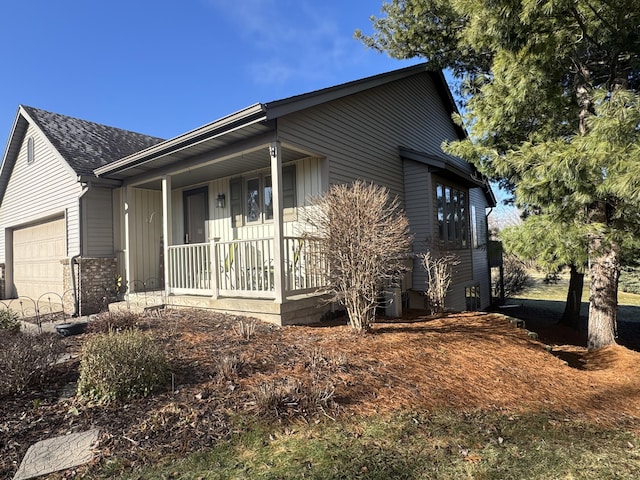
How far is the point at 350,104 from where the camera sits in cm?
861

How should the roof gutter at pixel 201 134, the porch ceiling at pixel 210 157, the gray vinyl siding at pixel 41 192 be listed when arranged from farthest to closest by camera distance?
the gray vinyl siding at pixel 41 192
the porch ceiling at pixel 210 157
the roof gutter at pixel 201 134

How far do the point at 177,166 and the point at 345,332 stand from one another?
5365mm

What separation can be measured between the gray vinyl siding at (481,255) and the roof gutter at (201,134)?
10.6 meters

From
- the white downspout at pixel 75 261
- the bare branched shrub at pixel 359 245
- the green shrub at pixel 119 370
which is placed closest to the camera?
the green shrub at pixel 119 370

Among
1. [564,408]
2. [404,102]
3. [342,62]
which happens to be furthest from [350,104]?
[342,62]

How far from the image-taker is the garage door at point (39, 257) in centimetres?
1121

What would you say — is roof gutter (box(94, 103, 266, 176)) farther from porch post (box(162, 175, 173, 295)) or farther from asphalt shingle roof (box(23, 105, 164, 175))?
asphalt shingle roof (box(23, 105, 164, 175))

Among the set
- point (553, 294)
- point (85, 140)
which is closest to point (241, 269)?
point (85, 140)

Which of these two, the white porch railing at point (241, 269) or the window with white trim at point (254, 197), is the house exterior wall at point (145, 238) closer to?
the white porch railing at point (241, 269)

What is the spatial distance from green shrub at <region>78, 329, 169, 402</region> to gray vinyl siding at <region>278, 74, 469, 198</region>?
4227mm

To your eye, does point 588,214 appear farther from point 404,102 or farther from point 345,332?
point 404,102


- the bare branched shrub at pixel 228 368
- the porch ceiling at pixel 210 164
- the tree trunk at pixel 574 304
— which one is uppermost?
the porch ceiling at pixel 210 164

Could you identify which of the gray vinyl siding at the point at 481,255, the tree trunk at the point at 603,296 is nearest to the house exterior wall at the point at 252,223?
the tree trunk at the point at 603,296

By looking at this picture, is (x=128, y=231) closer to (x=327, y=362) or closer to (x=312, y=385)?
(x=327, y=362)
